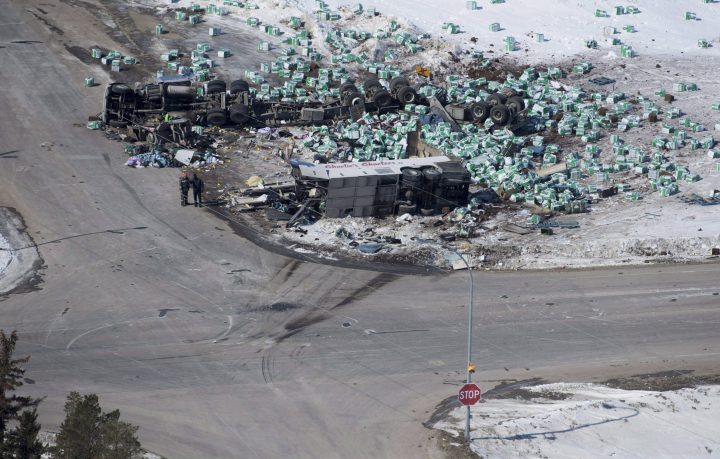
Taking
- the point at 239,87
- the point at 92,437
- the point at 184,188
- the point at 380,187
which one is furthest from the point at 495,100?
the point at 92,437

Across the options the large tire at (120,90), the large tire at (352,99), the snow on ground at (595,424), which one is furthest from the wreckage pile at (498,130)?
the snow on ground at (595,424)

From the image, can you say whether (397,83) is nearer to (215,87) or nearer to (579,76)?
(215,87)

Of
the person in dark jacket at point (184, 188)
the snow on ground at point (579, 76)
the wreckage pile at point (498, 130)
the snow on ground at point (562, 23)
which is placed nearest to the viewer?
the snow on ground at point (579, 76)

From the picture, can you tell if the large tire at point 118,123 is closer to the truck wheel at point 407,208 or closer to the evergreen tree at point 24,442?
the truck wheel at point 407,208

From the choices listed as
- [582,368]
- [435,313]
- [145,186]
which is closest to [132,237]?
[145,186]

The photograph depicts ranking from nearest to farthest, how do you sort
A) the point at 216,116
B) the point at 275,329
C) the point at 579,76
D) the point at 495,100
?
the point at 275,329, the point at 216,116, the point at 495,100, the point at 579,76

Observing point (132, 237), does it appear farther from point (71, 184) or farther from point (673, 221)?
point (673, 221)
